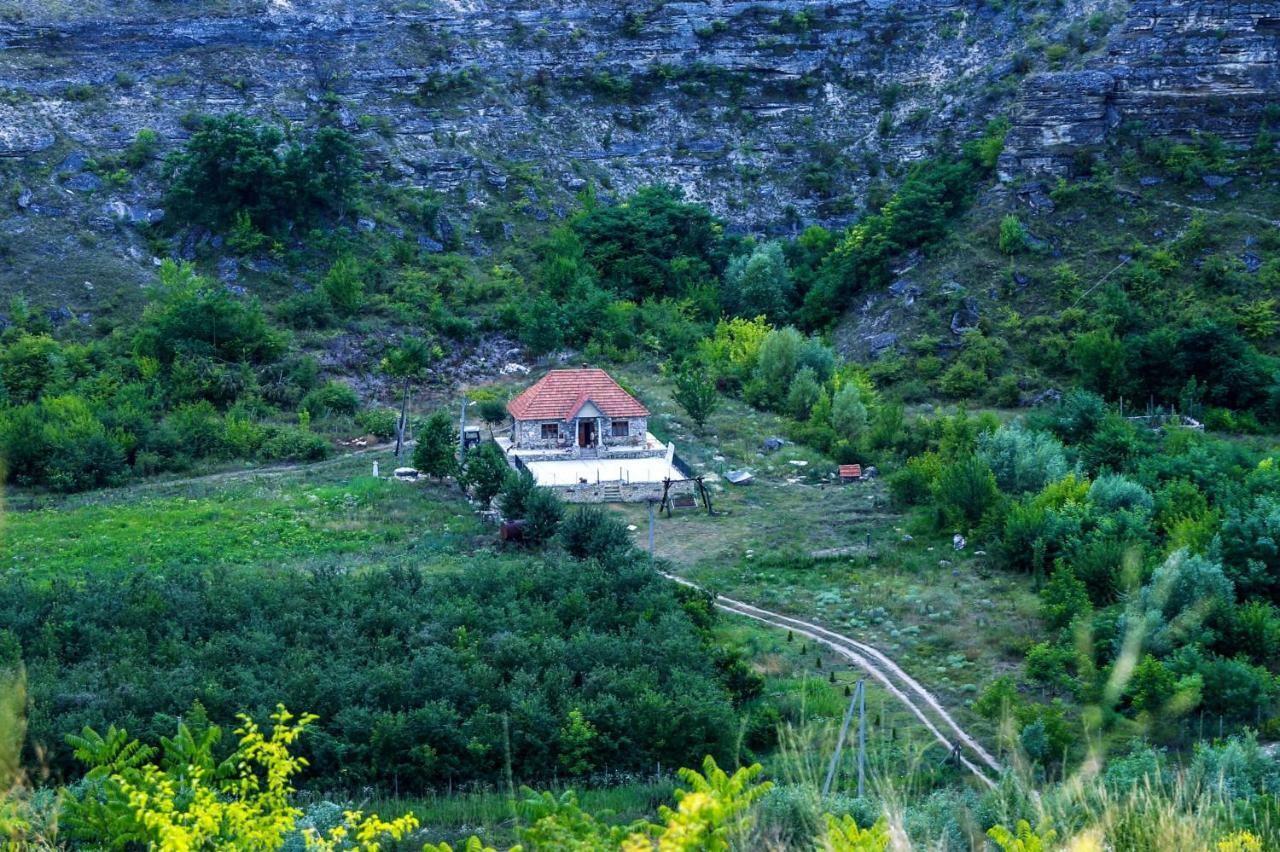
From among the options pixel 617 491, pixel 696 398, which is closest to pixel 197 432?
pixel 617 491

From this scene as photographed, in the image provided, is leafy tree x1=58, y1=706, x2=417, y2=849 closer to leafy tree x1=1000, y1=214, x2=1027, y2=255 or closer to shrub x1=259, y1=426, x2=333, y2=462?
shrub x1=259, y1=426, x2=333, y2=462

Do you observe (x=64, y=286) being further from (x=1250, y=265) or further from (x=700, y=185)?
(x=1250, y=265)

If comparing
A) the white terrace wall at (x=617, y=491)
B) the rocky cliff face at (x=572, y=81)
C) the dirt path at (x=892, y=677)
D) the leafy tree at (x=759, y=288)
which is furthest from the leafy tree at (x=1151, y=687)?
the rocky cliff face at (x=572, y=81)

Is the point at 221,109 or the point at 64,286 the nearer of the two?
the point at 64,286

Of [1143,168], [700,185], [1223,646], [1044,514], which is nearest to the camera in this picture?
[1223,646]

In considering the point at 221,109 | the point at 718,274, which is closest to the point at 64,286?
the point at 221,109

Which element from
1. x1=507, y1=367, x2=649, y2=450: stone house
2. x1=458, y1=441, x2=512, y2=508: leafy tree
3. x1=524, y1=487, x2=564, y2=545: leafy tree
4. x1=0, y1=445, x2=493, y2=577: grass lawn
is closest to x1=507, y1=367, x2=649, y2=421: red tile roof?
x1=507, y1=367, x2=649, y2=450: stone house

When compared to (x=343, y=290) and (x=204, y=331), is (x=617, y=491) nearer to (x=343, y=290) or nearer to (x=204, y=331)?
(x=204, y=331)
